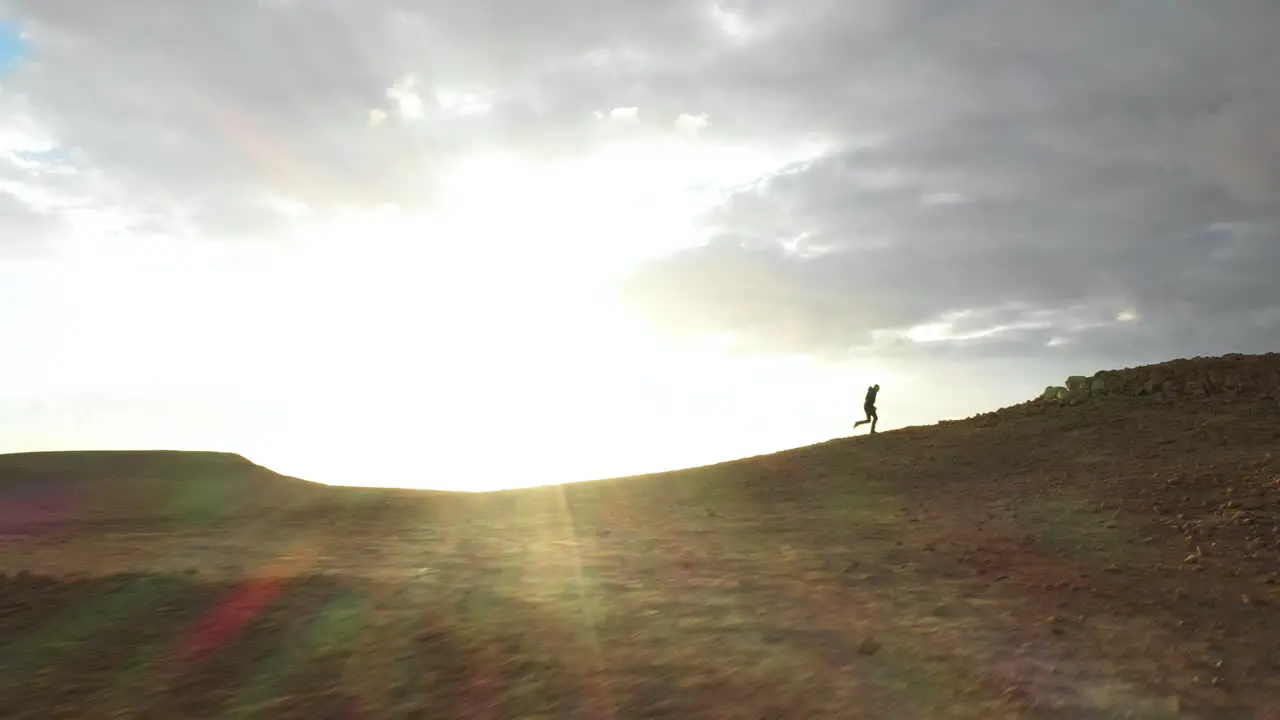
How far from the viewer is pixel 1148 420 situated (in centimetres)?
→ 2336

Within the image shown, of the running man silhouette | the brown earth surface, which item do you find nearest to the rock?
the brown earth surface

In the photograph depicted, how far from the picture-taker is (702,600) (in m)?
10.1

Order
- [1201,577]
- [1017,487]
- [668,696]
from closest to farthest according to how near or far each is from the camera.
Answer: [668,696] < [1201,577] < [1017,487]

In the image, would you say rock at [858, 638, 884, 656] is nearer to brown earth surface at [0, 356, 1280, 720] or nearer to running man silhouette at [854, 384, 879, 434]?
brown earth surface at [0, 356, 1280, 720]

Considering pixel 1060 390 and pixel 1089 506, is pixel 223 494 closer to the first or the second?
pixel 1089 506

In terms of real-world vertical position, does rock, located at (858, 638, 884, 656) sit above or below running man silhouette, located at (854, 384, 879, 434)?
below

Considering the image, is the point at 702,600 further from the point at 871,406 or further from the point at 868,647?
the point at 871,406

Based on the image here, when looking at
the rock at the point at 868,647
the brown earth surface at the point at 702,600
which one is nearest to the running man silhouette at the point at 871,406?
the brown earth surface at the point at 702,600

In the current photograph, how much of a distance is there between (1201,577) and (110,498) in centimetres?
2369

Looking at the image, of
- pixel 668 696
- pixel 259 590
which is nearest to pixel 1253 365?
pixel 668 696

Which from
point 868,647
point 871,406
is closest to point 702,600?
point 868,647

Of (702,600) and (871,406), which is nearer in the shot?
(702,600)

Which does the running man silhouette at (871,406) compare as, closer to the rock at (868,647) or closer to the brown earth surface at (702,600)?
the brown earth surface at (702,600)

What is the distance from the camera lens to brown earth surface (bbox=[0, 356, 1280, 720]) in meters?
7.15
